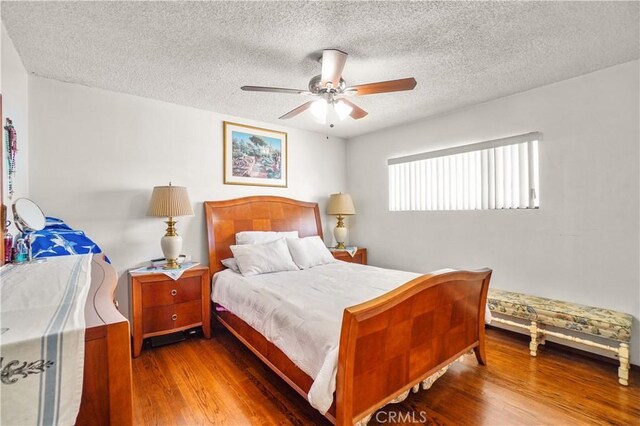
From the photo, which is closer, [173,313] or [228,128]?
[173,313]

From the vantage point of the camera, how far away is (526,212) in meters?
2.96

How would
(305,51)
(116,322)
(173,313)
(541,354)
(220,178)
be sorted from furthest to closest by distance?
(220,178), (173,313), (541,354), (305,51), (116,322)

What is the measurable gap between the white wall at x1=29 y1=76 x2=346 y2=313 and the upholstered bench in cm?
315

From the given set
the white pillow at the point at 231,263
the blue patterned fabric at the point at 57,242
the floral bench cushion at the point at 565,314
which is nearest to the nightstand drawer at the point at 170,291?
the white pillow at the point at 231,263

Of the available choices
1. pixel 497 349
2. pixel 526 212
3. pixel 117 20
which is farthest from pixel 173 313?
pixel 526 212

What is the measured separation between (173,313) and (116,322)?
2156 millimetres

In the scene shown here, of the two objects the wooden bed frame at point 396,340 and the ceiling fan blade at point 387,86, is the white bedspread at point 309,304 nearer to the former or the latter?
the wooden bed frame at point 396,340

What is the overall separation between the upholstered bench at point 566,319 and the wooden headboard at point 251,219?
94.6 inches

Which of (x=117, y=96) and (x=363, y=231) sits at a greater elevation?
(x=117, y=96)

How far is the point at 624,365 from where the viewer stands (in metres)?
2.16

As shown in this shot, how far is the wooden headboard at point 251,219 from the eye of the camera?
3.38m

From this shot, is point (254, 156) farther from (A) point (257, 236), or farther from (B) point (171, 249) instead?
(B) point (171, 249)

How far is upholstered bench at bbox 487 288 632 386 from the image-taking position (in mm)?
2193

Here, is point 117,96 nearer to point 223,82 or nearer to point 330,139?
point 223,82
